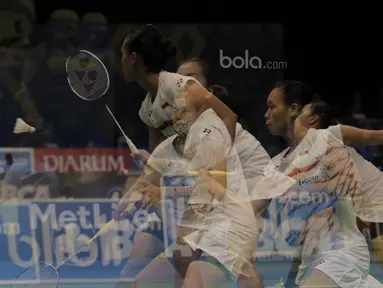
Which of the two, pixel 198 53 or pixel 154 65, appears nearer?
pixel 154 65

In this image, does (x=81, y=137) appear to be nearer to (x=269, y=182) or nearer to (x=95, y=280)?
(x=95, y=280)

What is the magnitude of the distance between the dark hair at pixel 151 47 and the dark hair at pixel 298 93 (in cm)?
65

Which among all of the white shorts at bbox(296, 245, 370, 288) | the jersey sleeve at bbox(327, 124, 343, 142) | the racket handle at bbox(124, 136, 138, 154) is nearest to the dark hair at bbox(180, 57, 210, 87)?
the racket handle at bbox(124, 136, 138, 154)

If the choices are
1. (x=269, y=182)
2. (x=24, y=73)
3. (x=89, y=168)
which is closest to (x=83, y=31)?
(x=24, y=73)

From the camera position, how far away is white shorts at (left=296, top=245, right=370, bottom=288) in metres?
3.48

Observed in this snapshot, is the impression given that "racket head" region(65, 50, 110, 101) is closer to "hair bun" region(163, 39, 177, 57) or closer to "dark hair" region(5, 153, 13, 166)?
"hair bun" region(163, 39, 177, 57)

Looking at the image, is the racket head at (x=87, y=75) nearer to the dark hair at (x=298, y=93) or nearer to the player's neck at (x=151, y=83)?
the player's neck at (x=151, y=83)

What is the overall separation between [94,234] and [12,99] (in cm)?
89

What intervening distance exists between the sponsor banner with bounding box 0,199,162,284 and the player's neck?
748 millimetres

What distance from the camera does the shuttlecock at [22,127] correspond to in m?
3.96

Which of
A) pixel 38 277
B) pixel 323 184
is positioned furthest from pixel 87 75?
pixel 323 184

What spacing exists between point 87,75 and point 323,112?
1305mm

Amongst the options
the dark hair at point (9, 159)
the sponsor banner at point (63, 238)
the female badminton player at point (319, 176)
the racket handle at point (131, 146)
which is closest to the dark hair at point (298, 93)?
the female badminton player at point (319, 176)

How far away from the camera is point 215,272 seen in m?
3.24
